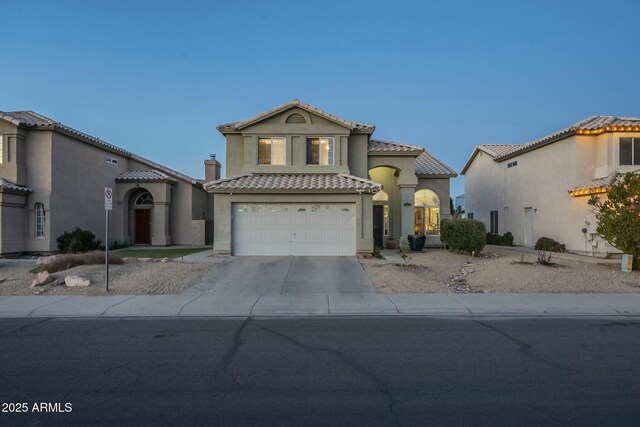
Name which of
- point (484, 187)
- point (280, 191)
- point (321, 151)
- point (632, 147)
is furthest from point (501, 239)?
point (280, 191)

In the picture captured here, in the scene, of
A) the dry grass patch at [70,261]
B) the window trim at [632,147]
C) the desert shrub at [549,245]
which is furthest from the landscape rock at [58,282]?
the window trim at [632,147]

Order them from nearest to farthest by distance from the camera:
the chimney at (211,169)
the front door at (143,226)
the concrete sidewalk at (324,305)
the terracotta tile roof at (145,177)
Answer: the concrete sidewalk at (324,305), the terracotta tile roof at (145,177), the front door at (143,226), the chimney at (211,169)

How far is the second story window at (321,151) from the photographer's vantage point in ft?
66.2

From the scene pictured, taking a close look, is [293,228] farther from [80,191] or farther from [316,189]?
[80,191]

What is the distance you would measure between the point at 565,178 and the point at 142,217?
2353cm

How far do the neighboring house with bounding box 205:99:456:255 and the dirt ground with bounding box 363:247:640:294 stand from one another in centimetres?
363

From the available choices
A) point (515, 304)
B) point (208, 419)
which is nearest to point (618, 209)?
point (515, 304)

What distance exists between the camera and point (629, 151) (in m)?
18.9

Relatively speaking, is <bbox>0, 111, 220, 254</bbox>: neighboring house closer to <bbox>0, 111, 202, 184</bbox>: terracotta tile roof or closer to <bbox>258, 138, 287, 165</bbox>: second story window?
<bbox>0, 111, 202, 184</bbox>: terracotta tile roof

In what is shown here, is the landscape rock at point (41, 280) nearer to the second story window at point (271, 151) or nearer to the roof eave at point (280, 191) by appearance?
the roof eave at point (280, 191)

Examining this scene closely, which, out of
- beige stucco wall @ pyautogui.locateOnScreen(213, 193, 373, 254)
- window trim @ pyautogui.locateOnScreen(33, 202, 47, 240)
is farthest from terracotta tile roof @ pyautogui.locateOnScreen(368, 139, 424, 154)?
window trim @ pyautogui.locateOnScreen(33, 202, 47, 240)

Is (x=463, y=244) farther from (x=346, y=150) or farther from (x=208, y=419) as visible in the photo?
(x=208, y=419)

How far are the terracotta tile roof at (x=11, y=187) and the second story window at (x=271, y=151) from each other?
35.1ft

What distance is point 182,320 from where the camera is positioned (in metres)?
8.97
